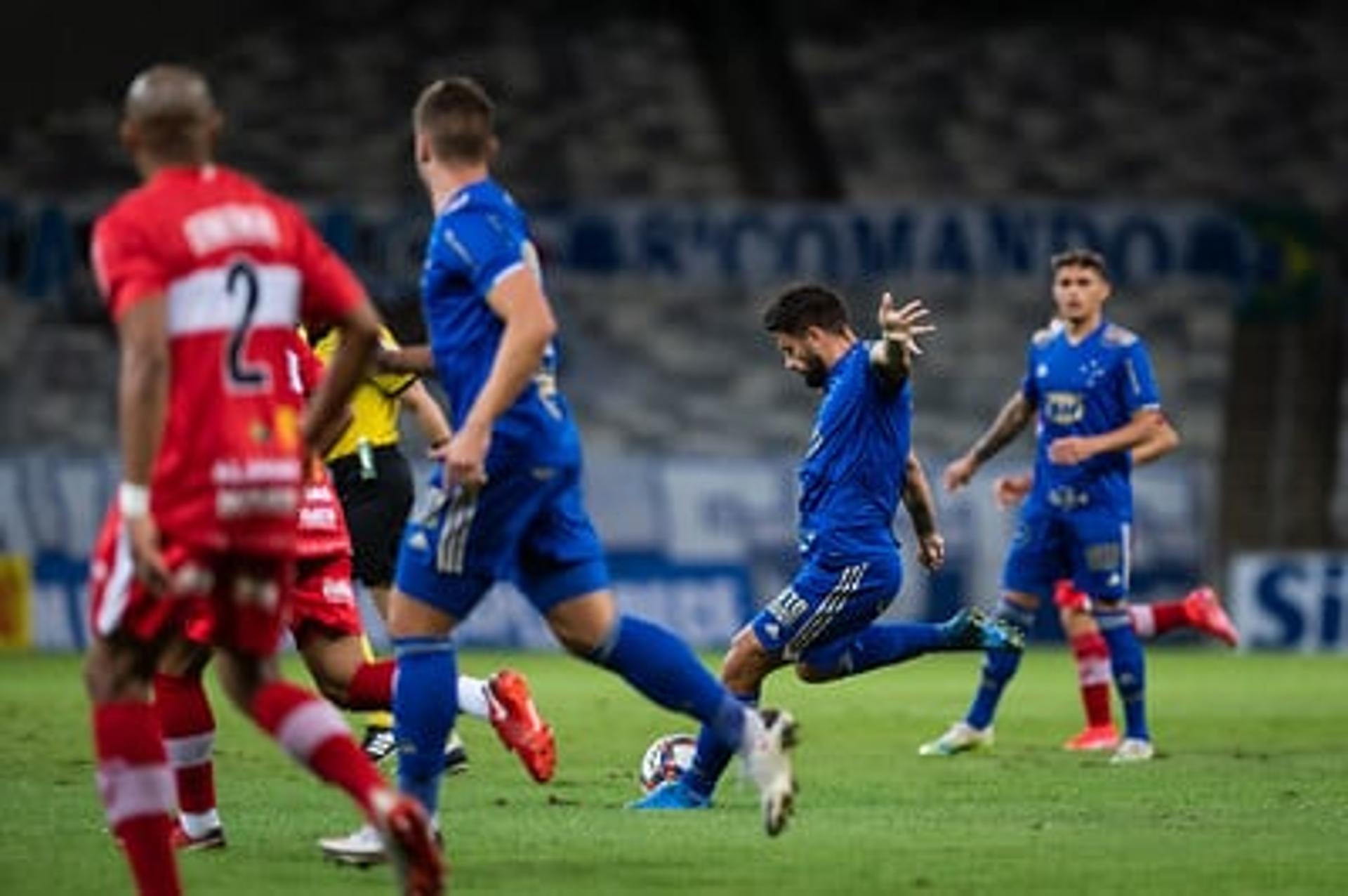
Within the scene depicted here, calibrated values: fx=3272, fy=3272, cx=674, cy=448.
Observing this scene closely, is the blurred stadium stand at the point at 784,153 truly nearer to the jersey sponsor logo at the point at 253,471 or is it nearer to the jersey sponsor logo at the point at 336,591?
the jersey sponsor logo at the point at 336,591

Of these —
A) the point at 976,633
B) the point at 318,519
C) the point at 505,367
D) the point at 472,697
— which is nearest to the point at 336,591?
the point at 318,519

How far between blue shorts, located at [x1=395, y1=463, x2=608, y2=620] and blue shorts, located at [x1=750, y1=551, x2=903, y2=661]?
2.89 m

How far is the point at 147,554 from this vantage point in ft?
25.6

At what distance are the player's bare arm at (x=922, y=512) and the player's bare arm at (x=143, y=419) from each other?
5310mm

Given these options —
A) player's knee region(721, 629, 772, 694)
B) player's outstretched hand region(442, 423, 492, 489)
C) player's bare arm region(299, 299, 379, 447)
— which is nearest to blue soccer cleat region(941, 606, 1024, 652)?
player's knee region(721, 629, 772, 694)

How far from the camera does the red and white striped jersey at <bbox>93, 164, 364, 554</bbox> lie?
26.1ft

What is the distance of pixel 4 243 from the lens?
3070 centimetres

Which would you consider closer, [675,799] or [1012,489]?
[675,799]

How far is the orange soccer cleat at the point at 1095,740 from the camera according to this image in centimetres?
1527

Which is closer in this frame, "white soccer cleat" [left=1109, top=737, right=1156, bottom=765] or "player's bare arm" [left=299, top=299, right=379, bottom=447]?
"player's bare arm" [left=299, top=299, right=379, bottom=447]

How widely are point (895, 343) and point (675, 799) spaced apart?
5.94 ft

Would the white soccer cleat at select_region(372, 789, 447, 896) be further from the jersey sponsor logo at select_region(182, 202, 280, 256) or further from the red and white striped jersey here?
the jersey sponsor logo at select_region(182, 202, 280, 256)

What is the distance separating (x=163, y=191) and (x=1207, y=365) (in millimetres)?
24181

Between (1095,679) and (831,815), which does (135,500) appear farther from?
(1095,679)
